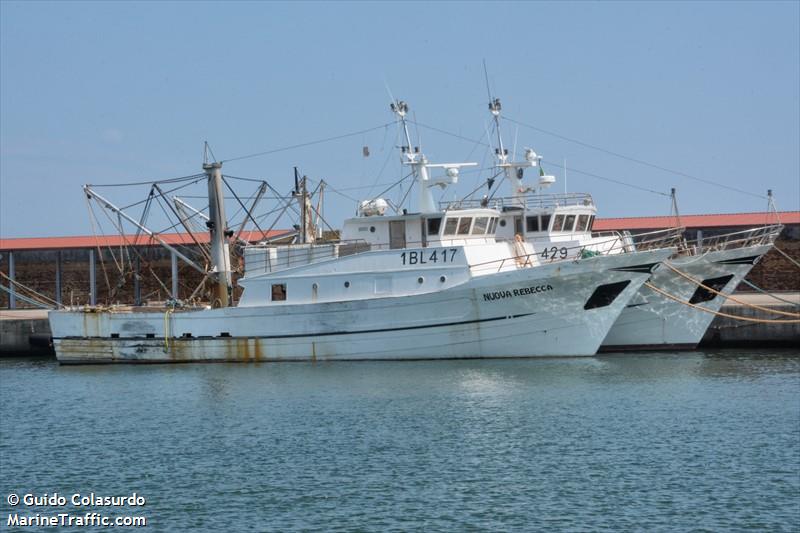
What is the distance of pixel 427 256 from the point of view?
31.0 m

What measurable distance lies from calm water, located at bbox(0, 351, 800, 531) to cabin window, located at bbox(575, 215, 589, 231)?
4.56m

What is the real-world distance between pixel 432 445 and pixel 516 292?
9.99m

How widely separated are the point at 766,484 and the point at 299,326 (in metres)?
17.0

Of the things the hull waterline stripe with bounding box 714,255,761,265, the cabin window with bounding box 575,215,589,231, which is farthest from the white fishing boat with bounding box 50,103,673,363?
the hull waterline stripe with bounding box 714,255,761,265

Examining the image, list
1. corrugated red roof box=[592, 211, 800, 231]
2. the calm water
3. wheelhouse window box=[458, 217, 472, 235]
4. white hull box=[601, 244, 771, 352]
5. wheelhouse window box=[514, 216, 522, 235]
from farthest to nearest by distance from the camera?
corrugated red roof box=[592, 211, 800, 231] → wheelhouse window box=[514, 216, 522, 235] → white hull box=[601, 244, 771, 352] → wheelhouse window box=[458, 217, 472, 235] → the calm water

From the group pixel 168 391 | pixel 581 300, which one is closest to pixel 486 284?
pixel 581 300

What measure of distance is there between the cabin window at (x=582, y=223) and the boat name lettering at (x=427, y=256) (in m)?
4.60

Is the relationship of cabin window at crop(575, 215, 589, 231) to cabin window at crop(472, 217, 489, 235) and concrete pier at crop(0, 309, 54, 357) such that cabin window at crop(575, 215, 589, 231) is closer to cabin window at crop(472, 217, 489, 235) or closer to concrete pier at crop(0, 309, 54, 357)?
cabin window at crop(472, 217, 489, 235)

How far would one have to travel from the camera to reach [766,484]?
1784cm

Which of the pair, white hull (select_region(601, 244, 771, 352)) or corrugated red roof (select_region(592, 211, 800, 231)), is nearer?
white hull (select_region(601, 244, 771, 352))

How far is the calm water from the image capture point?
16.9m

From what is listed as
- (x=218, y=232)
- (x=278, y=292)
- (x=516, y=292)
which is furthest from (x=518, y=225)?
(x=218, y=232)

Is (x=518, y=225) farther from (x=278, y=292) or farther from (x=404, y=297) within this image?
(x=278, y=292)

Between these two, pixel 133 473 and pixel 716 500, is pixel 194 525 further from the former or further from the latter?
pixel 716 500
